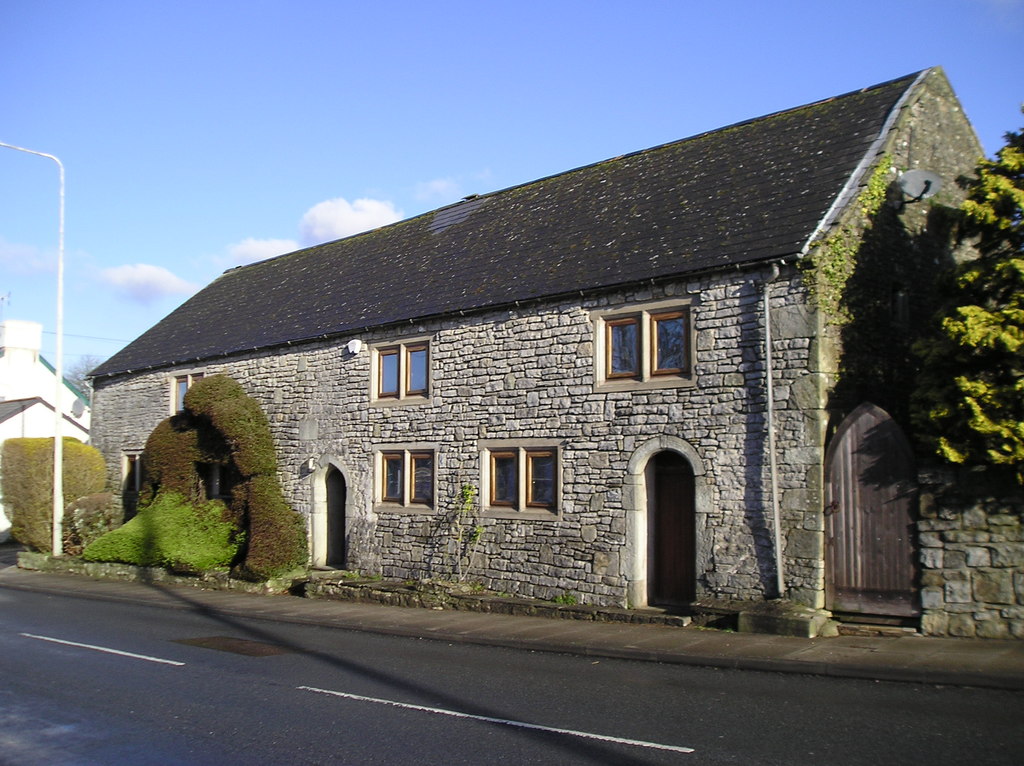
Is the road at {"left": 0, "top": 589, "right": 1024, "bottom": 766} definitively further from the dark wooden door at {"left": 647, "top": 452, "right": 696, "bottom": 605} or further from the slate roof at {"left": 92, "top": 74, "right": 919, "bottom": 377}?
the slate roof at {"left": 92, "top": 74, "right": 919, "bottom": 377}

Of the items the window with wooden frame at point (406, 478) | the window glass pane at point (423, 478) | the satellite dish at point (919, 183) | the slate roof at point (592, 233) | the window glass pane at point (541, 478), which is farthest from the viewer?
the window with wooden frame at point (406, 478)

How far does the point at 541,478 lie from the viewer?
16109mm

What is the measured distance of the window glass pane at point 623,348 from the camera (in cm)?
1502

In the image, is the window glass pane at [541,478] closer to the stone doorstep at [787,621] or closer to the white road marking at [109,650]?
the stone doorstep at [787,621]

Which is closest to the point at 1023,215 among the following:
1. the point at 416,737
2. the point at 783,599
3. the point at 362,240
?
the point at 783,599

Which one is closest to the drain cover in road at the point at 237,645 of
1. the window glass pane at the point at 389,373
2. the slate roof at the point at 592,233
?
the window glass pane at the point at 389,373

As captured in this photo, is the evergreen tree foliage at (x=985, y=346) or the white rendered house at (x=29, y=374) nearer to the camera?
the evergreen tree foliage at (x=985, y=346)

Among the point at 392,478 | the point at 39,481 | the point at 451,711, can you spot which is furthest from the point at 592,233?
the point at 39,481

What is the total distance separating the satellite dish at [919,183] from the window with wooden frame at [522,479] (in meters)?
6.88

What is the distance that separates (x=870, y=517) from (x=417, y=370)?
938 centimetres

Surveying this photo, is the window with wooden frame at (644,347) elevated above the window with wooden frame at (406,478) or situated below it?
above

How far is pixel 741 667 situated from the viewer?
34.1 feet

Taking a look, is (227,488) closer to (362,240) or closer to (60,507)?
(60,507)

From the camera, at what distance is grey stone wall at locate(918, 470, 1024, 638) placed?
437 inches
